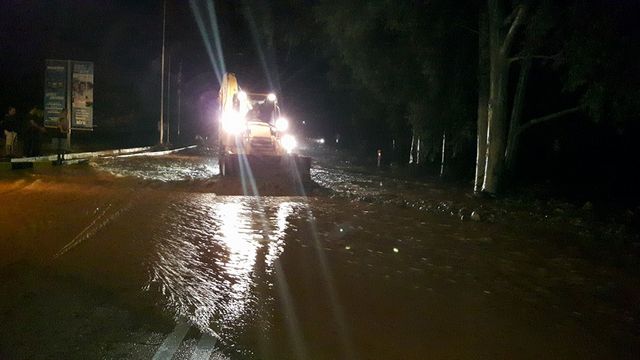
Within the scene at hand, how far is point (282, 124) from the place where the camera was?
23.8 metres

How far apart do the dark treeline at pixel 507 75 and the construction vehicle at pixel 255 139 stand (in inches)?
160

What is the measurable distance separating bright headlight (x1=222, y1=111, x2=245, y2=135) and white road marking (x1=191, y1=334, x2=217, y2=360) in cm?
1660

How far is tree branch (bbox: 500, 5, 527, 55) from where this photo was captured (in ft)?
64.2

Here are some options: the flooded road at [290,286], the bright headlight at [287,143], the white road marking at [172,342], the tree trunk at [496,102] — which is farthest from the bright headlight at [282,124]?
the white road marking at [172,342]

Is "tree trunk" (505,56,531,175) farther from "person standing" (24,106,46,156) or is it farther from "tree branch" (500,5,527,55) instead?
"person standing" (24,106,46,156)

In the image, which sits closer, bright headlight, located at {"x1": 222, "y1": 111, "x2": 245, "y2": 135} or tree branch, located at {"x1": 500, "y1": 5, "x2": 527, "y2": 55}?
tree branch, located at {"x1": 500, "y1": 5, "x2": 527, "y2": 55}

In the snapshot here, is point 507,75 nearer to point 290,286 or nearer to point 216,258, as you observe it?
point 216,258

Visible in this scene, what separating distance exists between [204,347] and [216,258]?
13.1 feet

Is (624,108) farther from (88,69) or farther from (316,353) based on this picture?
(88,69)

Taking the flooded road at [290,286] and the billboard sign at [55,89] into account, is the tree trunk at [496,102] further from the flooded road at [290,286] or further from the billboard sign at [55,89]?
the billboard sign at [55,89]

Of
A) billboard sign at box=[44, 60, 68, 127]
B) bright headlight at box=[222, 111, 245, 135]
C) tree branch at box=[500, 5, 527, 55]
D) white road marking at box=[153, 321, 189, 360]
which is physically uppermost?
tree branch at box=[500, 5, 527, 55]

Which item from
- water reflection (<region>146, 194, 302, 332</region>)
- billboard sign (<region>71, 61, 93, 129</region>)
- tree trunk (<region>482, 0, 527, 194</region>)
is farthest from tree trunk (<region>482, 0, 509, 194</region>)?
billboard sign (<region>71, 61, 93, 129</region>)

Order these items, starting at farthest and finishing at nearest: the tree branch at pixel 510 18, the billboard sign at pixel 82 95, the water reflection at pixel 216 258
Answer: the billboard sign at pixel 82 95 < the tree branch at pixel 510 18 < the water reflection at pixel 216 258

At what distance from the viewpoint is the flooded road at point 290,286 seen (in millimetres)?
6629
